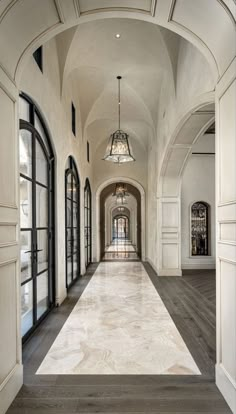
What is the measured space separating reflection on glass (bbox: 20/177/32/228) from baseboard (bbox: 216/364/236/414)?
2906 millimetres

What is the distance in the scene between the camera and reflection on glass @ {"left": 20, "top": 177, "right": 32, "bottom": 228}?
3.93 meters

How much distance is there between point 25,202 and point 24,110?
1332mm

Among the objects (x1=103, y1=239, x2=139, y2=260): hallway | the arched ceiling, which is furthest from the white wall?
(x1=103, y1=239, x2=139, y2=260): hallway

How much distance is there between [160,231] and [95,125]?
504 cm

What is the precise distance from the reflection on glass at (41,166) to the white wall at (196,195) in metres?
6.09

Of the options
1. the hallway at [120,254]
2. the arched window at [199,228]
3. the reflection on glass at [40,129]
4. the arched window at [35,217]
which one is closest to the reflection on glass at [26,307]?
the arched window at [35,217]

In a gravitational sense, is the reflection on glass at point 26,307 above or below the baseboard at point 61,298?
above

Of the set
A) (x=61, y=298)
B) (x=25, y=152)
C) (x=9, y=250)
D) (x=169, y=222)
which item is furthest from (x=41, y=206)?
(x=169, y=222)

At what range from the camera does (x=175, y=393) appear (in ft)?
8.64

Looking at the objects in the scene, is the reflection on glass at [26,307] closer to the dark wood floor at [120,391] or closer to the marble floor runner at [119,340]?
the dark wood floor at [120,391]

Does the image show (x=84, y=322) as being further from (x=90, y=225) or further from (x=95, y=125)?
(x=95, y=125)

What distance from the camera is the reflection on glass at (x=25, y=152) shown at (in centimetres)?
393

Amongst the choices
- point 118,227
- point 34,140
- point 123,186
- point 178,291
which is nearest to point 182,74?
point 34,140

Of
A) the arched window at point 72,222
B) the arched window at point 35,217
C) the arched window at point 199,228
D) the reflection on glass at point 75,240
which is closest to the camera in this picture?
the arched window at point 35,217
